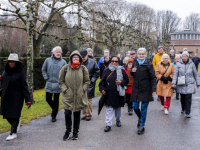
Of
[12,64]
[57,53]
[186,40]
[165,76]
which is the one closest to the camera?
[12,64]

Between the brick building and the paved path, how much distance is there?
227 ft

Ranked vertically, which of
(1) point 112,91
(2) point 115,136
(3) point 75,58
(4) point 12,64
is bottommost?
(2) point 115,136

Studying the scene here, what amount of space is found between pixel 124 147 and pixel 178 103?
5.62m

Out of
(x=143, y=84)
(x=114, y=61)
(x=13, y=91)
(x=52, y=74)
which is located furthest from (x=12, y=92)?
(x=143, y=84)

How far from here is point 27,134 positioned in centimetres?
580

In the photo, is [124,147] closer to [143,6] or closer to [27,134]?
[27,134]

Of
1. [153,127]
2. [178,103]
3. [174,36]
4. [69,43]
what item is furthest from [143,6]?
[153,127]

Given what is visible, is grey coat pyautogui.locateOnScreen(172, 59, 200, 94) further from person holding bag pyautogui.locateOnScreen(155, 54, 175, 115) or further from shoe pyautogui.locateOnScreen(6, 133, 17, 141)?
shoe pyautogui.locateOnScreen(6, 133, 17, 141)

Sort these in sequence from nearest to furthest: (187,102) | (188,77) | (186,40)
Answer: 1. (187,102)
2. (188,77)
3. (186,40)

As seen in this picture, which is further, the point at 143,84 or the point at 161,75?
the point at 161,75

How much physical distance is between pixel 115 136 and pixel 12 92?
239 cm

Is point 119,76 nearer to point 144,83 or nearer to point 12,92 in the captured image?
point 144,83

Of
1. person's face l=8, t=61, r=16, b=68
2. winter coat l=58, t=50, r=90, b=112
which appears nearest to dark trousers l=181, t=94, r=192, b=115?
winter coat l=58, t=50, r=90, b=112

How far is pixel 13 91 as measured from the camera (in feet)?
18.3
